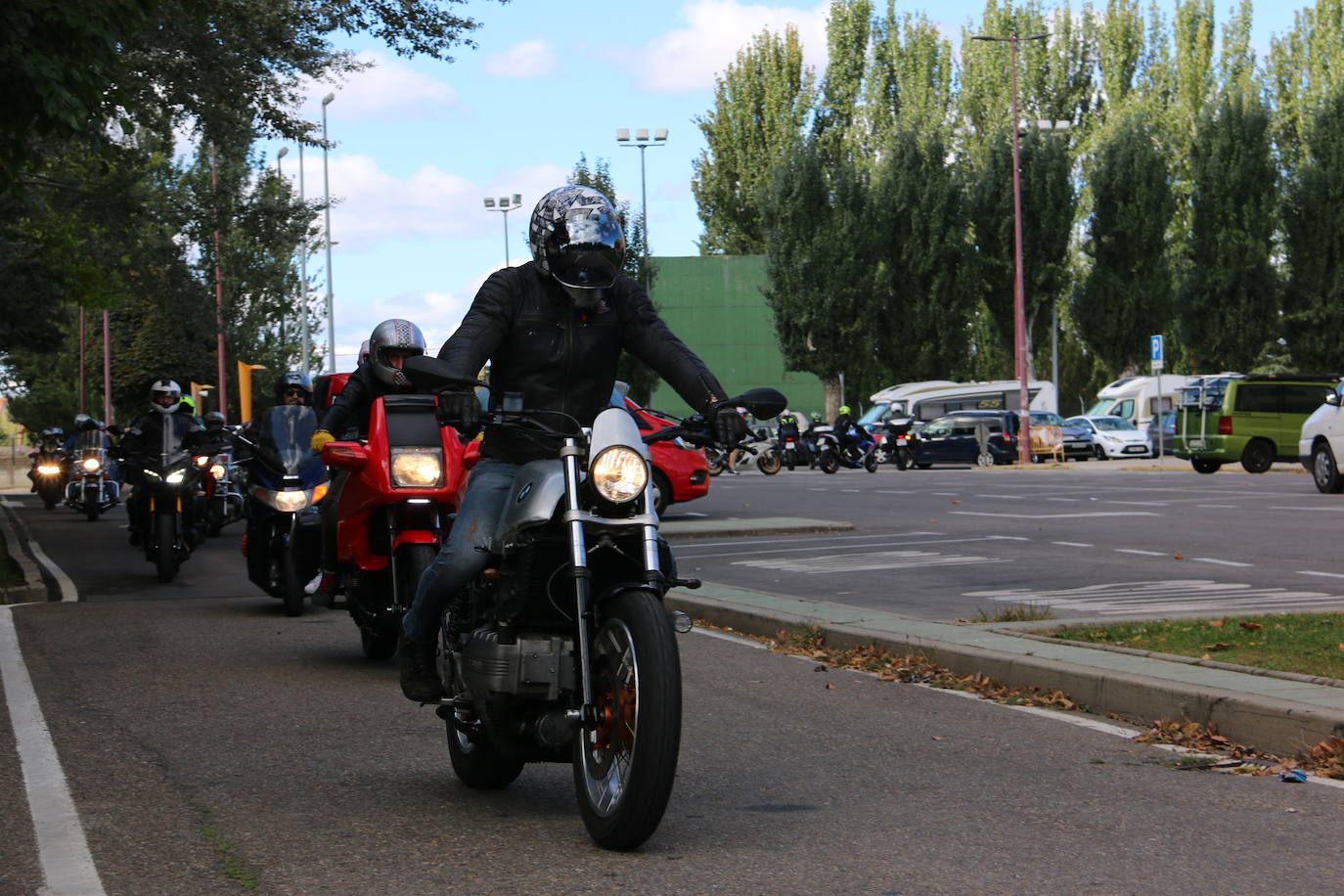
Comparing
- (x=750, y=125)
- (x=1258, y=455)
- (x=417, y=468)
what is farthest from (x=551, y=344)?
(x=750, y=125)

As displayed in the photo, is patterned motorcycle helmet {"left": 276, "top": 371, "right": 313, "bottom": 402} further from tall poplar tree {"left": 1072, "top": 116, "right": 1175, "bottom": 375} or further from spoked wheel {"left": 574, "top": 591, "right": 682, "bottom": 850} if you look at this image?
tall poplar tree {"left": 1072, "top": 116, "right": 1175, "bottom": 375}

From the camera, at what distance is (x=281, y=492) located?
1236 centimetres

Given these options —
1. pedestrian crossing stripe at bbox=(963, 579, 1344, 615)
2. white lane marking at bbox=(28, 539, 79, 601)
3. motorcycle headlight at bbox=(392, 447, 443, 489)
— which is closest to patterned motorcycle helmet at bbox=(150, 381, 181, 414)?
white lane marking at bbox=(28, 539, 79, 601)

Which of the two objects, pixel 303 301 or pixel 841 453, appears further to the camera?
pixel 303 301

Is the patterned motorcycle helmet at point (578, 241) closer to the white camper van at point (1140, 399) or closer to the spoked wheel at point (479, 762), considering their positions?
the spoked wheel at point (479, 762)

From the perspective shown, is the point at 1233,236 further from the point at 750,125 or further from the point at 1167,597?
the point at 1167,597

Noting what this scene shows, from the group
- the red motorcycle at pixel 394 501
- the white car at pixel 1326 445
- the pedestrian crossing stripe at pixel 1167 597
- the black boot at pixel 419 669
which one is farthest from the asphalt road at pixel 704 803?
the white car at pixel 1326 445

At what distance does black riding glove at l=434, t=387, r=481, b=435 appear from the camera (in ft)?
17.2

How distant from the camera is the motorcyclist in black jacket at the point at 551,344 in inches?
219

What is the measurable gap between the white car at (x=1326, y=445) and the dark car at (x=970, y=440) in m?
21.4

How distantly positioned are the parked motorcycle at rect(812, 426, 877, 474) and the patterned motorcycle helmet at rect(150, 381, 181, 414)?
2953 cm

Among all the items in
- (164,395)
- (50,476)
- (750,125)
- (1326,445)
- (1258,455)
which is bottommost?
(1258,455)

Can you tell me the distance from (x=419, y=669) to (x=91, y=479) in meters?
24.6

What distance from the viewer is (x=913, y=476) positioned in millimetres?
39344
